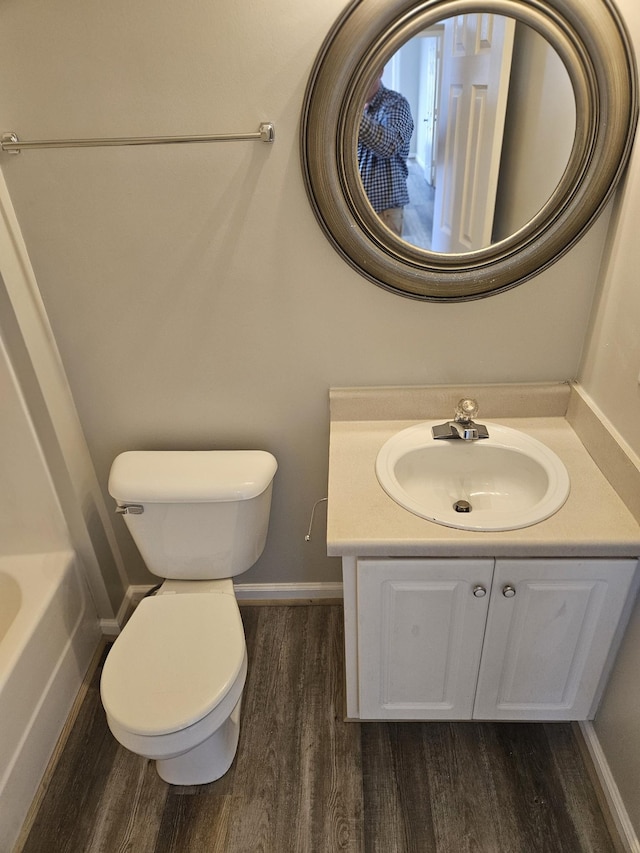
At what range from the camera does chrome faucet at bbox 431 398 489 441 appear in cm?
152

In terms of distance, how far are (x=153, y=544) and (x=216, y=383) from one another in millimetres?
501

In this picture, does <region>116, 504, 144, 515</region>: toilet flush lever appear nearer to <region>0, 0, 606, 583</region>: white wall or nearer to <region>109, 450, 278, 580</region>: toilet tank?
<region>109, 450, 278, 580</region>: toilet tank

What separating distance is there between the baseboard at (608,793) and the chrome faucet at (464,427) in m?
0.88

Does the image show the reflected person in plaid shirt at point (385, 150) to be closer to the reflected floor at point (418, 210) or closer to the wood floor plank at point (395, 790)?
the reflected floor at point (418, 210)

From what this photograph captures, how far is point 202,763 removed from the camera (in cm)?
154

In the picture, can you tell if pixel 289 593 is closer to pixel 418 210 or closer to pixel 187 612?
pixel 187 612

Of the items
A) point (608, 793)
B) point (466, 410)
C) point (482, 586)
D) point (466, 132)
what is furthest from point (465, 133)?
point (608, 793)

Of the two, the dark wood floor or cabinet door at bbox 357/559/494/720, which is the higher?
cabinet door at bbox 357/559/494/720

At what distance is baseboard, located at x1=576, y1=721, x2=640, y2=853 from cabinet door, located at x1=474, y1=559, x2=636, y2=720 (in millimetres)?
112

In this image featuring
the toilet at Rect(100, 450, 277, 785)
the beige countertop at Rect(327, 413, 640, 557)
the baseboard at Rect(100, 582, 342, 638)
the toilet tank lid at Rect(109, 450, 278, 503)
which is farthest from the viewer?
the baseboard at Rect(100, 582, 342, 638)

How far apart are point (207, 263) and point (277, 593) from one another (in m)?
1.19

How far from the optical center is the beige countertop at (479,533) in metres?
1.24

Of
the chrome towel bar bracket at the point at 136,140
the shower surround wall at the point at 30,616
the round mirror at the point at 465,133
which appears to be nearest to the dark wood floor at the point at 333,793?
the shower surround wall at the point at 30,616

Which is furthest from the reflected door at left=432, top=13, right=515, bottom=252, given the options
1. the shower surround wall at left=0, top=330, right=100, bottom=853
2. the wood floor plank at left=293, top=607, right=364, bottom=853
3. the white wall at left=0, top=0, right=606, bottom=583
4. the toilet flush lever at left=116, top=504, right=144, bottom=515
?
the wood floor plank at left=293, top=607, right=364, bottom=853
